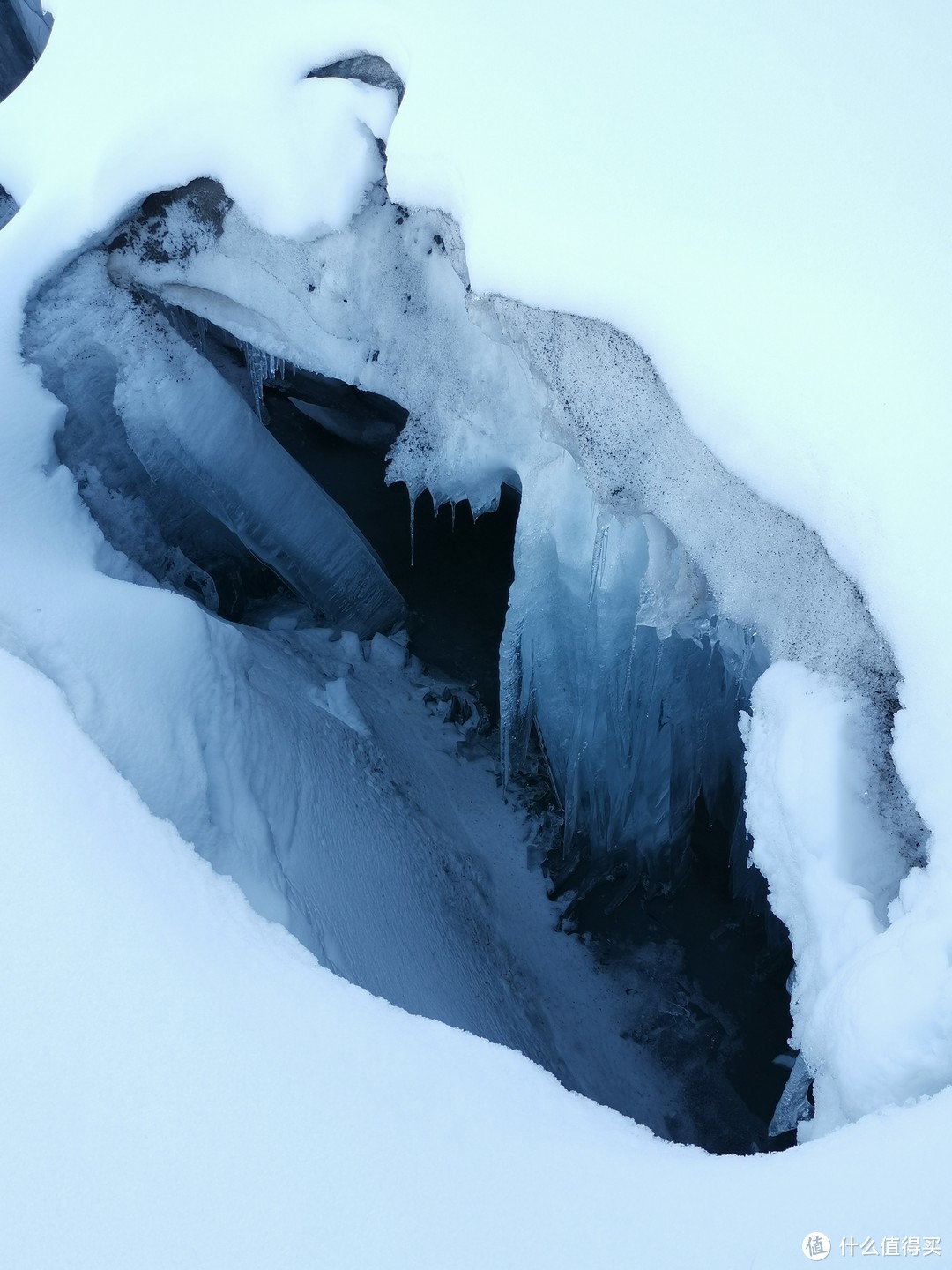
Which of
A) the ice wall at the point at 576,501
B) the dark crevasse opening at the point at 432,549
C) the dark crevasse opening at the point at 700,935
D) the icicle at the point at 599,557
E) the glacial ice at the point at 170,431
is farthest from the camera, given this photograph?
the dark crevasse opening at the point at 432,549

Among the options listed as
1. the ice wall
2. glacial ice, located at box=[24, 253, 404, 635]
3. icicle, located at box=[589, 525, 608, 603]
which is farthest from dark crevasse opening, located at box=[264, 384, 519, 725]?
icicle, located at box=[589, 525, 608, 603]

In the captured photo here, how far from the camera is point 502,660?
3291 millimetres

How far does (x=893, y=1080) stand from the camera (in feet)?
5.07

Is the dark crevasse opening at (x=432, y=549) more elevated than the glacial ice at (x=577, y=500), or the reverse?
the glacial ice at (x=577, y=500)

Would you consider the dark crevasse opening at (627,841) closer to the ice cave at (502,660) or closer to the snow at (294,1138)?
the ice cave at (502,660)

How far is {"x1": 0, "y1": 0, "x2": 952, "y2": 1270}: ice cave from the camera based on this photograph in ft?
4.97

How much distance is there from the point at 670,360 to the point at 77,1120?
182cm

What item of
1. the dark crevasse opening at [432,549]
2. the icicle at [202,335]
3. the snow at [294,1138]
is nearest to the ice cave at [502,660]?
the snow at [294,1138]

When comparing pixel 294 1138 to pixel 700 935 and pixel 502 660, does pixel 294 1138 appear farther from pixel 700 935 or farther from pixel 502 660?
pixel 700 935

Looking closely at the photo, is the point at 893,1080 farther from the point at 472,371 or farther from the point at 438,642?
the point at 438,642

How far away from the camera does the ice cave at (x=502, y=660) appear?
151 cm

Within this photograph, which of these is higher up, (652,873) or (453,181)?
(453,181)

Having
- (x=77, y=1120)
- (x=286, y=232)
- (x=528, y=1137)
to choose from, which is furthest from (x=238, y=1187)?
(x=286, y=232)

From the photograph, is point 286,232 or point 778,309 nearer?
point 778,309
